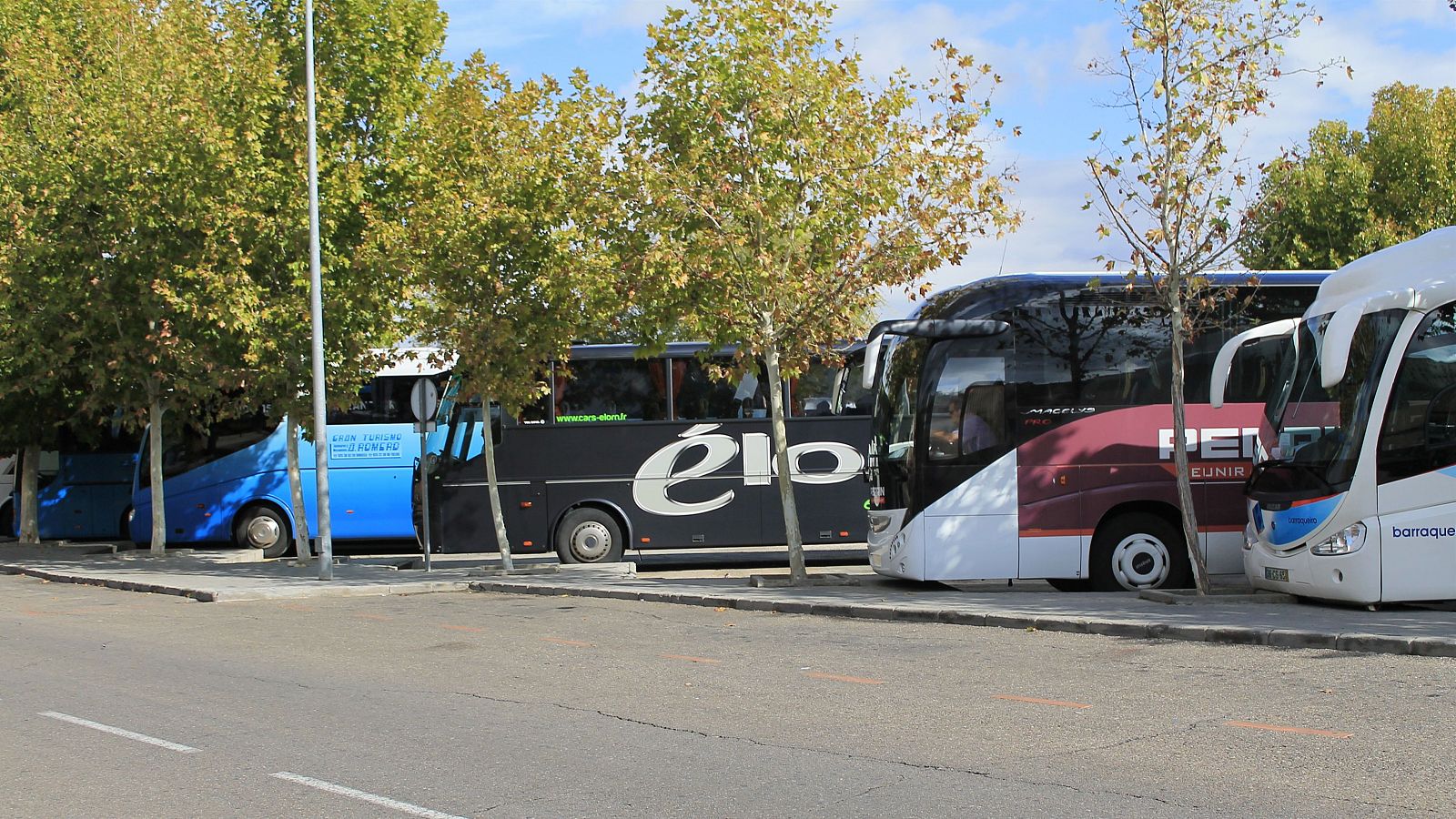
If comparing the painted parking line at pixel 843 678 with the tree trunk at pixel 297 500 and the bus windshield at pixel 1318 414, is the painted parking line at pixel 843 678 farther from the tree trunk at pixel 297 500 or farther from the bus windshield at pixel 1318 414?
the tree trunk at pixel 297 500

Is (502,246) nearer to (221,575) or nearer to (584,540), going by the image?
(584,540)

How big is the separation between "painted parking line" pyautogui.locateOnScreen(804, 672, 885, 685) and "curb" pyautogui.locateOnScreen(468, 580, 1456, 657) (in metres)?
3.23

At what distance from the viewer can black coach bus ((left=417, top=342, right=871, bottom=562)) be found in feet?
73.8

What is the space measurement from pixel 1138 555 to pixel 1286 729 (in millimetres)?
8275

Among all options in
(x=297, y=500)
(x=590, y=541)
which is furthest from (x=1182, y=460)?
(x=297, y=500)

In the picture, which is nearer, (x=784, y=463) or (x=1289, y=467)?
(x=1289, y=467)

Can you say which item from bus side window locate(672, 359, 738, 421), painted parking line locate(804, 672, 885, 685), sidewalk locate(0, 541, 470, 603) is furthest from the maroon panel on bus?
sidewalk locate(0, 541, 470, 603)

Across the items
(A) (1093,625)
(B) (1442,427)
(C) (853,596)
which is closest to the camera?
(B) (1442,427)

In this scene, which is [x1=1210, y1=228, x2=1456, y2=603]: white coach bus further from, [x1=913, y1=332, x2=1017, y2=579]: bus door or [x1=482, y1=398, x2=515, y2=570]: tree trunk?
[x1=482, y1=398, x2=515, y2=570]: tree trunk

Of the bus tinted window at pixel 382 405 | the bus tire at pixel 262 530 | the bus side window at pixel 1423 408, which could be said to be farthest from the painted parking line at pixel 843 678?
the bus tire at pixel 262 530

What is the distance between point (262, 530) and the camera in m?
28.0

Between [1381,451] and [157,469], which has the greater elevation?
[157,469]

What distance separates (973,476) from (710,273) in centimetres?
432

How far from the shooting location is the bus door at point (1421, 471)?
1248 cm
